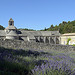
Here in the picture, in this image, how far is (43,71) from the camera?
3.30 metres

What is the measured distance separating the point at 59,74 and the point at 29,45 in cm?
943

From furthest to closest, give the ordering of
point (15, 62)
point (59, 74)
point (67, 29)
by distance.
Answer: point (67, 29) → point (15, 62) → point (59, 74)

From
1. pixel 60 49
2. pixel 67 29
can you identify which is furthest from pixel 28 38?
pixel 67 29

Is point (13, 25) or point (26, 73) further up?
point (13, 25)

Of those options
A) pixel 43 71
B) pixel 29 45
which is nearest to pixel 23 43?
pixel 29 45

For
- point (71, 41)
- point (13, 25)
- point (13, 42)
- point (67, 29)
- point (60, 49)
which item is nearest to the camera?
point (13, 42)

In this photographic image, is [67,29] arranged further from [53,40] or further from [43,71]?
[43,71]

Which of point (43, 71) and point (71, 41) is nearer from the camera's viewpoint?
point (43, 71)

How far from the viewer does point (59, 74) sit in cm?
323

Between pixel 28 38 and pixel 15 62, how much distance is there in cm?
Result: 3714

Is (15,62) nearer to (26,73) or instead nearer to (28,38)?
(26,73)

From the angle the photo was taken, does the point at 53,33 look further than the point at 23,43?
Yes

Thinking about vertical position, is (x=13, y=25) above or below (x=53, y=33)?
above

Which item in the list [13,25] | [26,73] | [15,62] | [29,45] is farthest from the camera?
[13,25]
